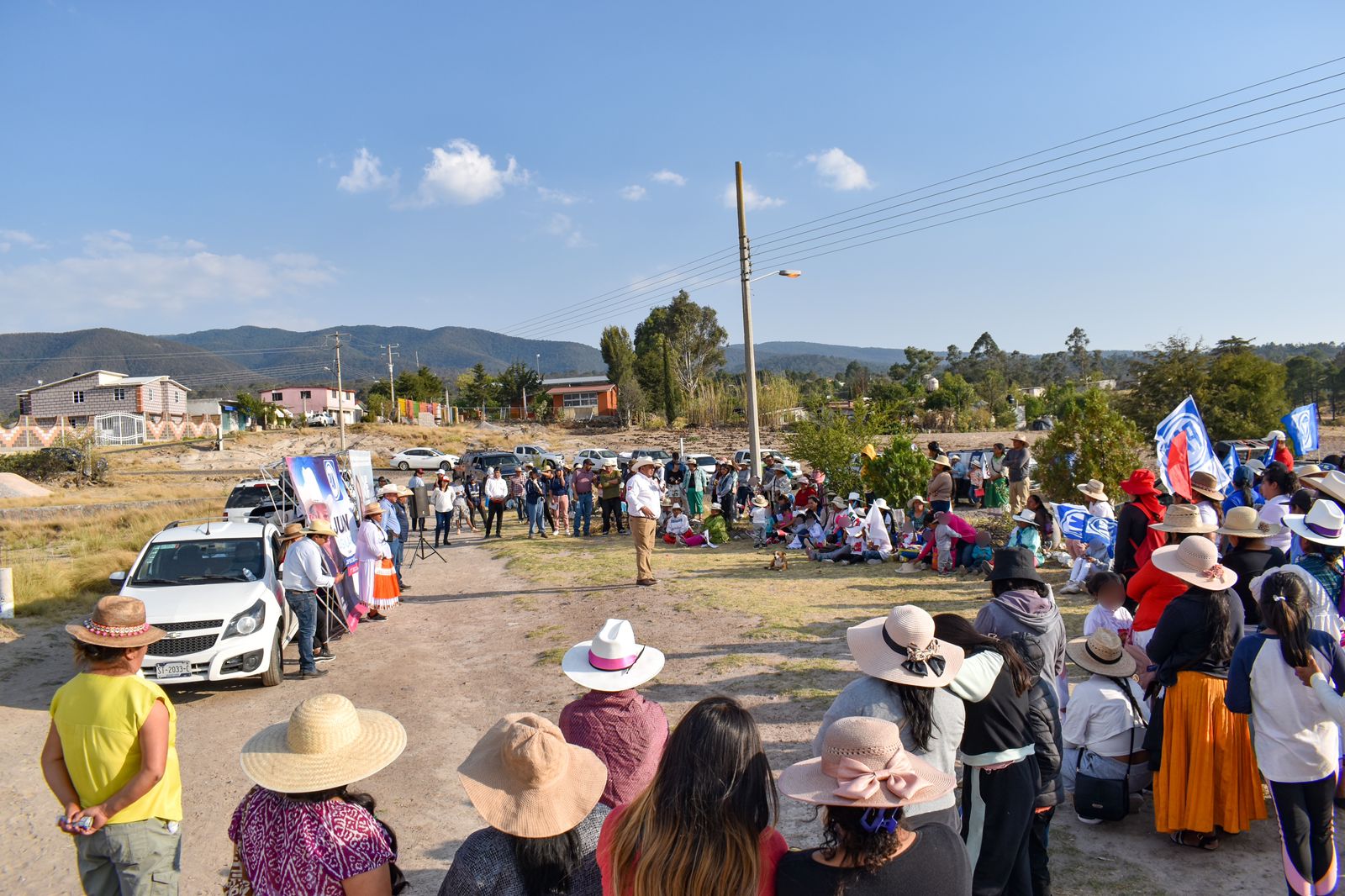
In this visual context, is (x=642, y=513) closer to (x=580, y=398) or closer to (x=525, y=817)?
(x=525, y=817)

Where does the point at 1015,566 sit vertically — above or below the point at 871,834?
above

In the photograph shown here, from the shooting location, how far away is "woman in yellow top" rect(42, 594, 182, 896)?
3.49 m

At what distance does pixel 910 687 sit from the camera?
313 centimetres

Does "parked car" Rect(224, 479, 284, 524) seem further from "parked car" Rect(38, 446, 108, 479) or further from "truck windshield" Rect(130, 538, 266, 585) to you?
"parked car" Rect(38, 446, 108, 479)

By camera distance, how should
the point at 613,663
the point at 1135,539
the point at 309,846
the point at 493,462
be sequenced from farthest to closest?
1. the point at 493,462
2. the point at 1135,539
3. the point at 613,663
4. the point at 309,846

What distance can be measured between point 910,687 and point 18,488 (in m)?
45.4

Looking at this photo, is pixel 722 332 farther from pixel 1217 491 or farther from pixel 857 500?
pixel 1217 491

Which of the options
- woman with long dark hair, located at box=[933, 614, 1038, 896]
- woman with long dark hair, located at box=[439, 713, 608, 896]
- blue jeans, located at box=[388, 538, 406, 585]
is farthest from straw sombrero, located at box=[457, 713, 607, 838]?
blue jeans, located at box=[388, 538, 406, 585]

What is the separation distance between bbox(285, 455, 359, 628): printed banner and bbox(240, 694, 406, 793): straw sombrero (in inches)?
297

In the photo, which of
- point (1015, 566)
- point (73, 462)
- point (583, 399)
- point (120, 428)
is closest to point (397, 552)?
point (1015, 566)

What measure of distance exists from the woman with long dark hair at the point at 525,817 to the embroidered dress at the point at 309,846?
342mm

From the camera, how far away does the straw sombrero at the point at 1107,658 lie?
4926mm

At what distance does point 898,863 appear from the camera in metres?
2.11

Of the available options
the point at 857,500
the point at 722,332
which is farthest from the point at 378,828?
the point at 722,332
